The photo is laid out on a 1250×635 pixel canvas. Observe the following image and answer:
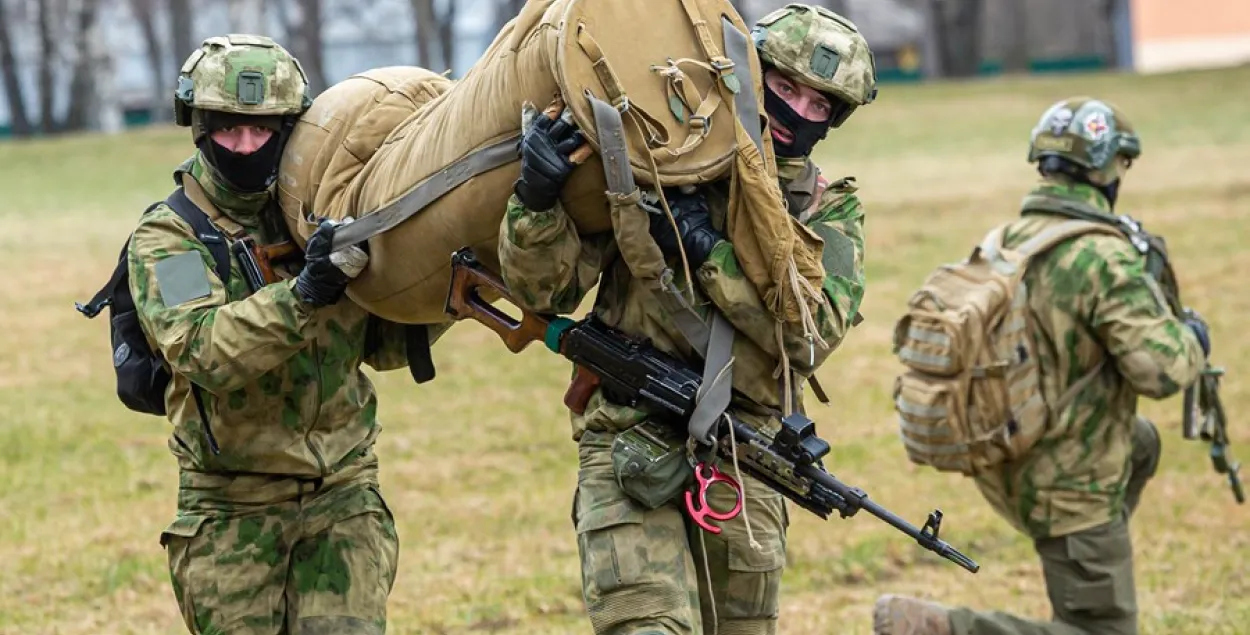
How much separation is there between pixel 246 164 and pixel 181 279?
1.20 feet

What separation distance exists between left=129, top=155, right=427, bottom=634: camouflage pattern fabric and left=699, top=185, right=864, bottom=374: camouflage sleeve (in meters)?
1.25

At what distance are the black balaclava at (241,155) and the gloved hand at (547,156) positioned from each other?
112 centimetres

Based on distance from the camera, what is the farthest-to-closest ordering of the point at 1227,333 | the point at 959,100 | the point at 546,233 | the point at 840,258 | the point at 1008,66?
the point at 1008,66 < the point at 959,100 < the point at 1227,333 < the point at 840,258 < the point at 546,233

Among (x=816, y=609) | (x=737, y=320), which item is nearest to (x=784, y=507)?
(x=737, y=320)

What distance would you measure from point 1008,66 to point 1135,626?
46.5 m

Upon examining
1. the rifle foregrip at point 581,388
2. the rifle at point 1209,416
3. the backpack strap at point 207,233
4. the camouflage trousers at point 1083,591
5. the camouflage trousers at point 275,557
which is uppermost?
the backpack strap at point 207,233

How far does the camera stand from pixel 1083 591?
22.4ft

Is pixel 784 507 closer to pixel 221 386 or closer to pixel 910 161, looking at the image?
pixel 221 386

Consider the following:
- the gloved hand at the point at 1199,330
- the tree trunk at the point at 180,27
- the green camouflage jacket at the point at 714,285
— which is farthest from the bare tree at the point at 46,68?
the green camouflage jacket at the point at 714,285

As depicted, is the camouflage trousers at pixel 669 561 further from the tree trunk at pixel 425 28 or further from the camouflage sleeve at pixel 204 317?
the tree trunk at pixel 425 28

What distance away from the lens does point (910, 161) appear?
25.3 m

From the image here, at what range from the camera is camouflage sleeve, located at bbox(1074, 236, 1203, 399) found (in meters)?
6.64

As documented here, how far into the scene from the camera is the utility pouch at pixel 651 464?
15.3 feet

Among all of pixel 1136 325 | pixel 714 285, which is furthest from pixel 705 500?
pixel 1136 325
